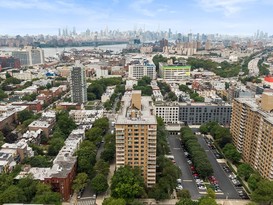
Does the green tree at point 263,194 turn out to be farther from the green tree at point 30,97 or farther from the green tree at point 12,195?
the green tree at point 30,97

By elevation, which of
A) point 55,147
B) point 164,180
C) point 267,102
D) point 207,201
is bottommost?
point 207,201

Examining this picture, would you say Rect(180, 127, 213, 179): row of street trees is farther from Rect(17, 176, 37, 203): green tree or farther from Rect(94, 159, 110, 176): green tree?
Rect(17, 176, 37, 203): green tree

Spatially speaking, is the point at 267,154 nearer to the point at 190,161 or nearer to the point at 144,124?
the point at 190,161

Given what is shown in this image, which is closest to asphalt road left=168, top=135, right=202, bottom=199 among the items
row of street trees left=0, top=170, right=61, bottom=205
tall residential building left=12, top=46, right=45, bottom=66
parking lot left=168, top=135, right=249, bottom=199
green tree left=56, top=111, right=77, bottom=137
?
parking lot left=168, top=135, right=249, bottom=199

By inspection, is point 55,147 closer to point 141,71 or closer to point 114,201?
point 114,201

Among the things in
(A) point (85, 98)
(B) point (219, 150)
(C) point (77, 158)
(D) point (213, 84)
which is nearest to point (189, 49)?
(D) point (213, 84)

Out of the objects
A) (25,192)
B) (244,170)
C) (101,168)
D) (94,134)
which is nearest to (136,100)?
(101,168)
